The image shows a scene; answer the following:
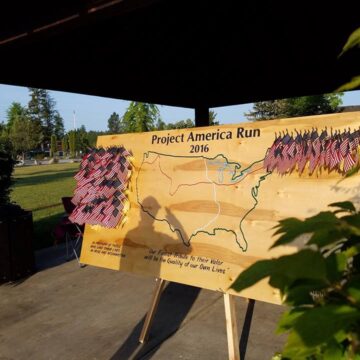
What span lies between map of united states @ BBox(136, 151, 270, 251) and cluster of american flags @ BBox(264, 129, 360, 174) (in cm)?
15

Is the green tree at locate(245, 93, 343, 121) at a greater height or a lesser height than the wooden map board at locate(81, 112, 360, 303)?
greater

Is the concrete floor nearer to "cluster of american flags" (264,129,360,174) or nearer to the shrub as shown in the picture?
"cluster of american flags" (264,129,360,174)

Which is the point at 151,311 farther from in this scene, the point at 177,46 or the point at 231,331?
the point at 177,46

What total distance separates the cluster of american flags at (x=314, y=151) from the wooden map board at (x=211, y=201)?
44mm

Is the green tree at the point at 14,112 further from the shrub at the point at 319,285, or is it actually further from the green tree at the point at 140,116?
the shrub at the point at 319,285

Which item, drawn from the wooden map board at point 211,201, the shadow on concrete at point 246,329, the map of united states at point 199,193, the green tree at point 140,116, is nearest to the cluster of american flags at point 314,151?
the wooden map board at point 211,201

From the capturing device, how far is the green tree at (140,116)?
28.4m

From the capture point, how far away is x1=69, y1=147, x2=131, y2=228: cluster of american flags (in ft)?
12.1

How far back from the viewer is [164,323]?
3.96 meters

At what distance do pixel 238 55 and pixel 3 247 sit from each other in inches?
174

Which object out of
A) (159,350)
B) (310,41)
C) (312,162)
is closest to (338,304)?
(312,162)

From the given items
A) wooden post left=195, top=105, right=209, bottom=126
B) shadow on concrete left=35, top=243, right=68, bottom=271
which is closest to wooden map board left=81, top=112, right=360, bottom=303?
shadow on concrete left=35, top=243, right=68, bottom=271

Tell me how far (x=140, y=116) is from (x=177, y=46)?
2347 cm

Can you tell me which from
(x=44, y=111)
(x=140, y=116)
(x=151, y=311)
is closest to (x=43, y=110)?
(x=44, y=111)
